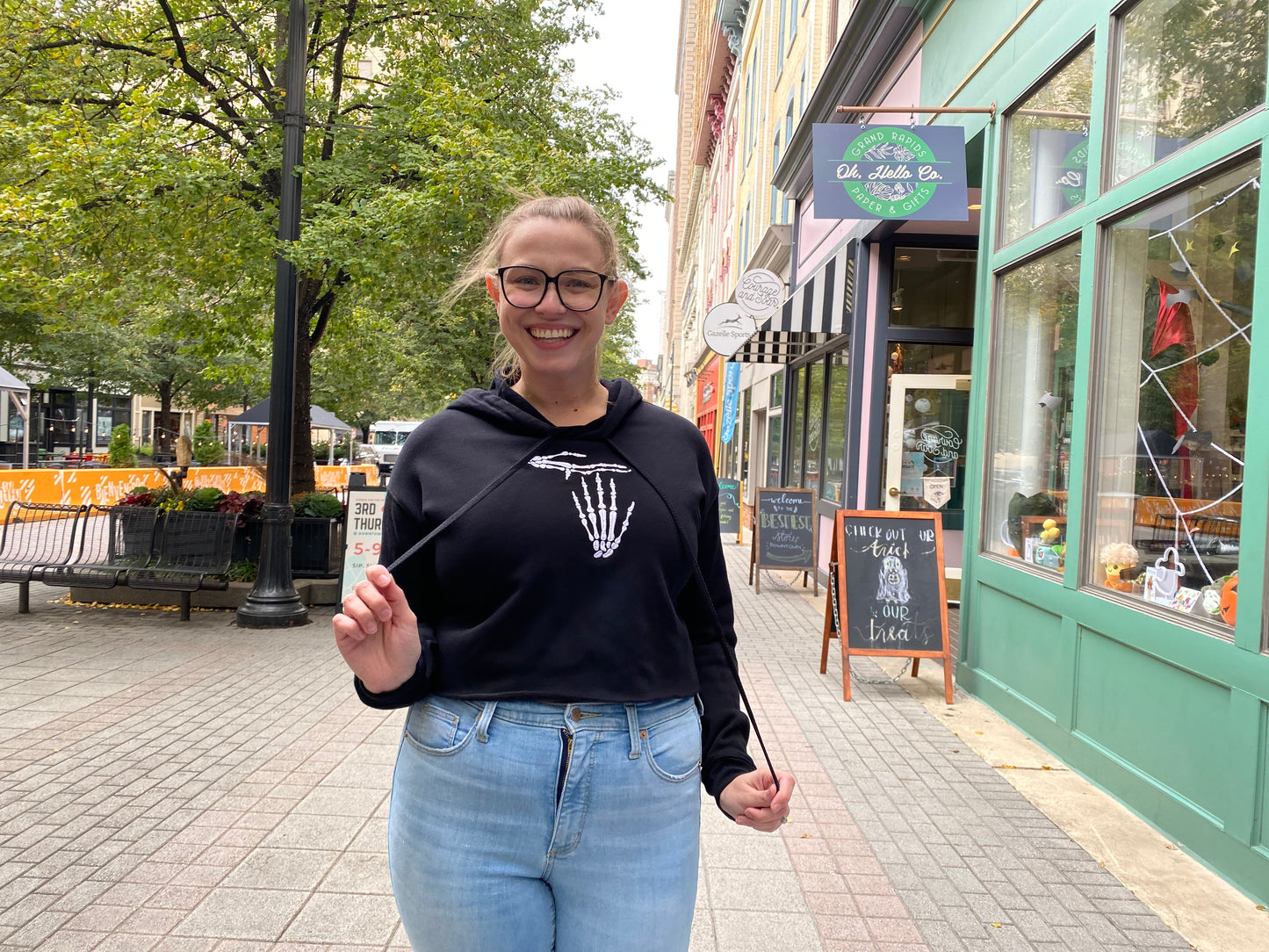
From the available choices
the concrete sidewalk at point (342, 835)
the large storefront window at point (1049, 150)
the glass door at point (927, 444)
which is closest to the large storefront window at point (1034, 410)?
the large storefront window at point (1049, 150)

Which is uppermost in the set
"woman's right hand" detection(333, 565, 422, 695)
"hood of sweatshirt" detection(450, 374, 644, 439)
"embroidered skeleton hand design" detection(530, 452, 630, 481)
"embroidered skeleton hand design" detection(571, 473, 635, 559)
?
"hood of sweatshirt" detection(450, 374, 644, 439)

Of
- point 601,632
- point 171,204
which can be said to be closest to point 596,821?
point 601,632

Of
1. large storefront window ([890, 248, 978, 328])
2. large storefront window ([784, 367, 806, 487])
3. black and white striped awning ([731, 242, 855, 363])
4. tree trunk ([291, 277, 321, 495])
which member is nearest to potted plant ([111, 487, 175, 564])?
tree trunk ([291, 277, 321, 495])

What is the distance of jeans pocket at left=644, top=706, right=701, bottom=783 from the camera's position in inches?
62.6

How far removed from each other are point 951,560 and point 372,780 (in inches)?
314

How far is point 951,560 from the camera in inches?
438

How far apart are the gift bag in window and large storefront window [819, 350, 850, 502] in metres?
6.78

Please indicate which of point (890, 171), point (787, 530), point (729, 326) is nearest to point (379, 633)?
point (890, 171)

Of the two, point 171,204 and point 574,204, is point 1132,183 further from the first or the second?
point 171,204

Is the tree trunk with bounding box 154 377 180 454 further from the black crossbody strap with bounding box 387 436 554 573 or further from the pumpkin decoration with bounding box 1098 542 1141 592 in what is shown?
the black crossbody strap with bounding box 387 436 554 573

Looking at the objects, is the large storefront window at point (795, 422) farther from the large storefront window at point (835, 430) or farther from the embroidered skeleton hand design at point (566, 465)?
the embroidered skeleton hand design at point (566, 465)

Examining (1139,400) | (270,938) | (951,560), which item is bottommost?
(270,938)

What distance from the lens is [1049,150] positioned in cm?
634

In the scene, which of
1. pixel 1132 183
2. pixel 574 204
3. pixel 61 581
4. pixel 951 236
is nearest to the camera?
pixel 574 204
